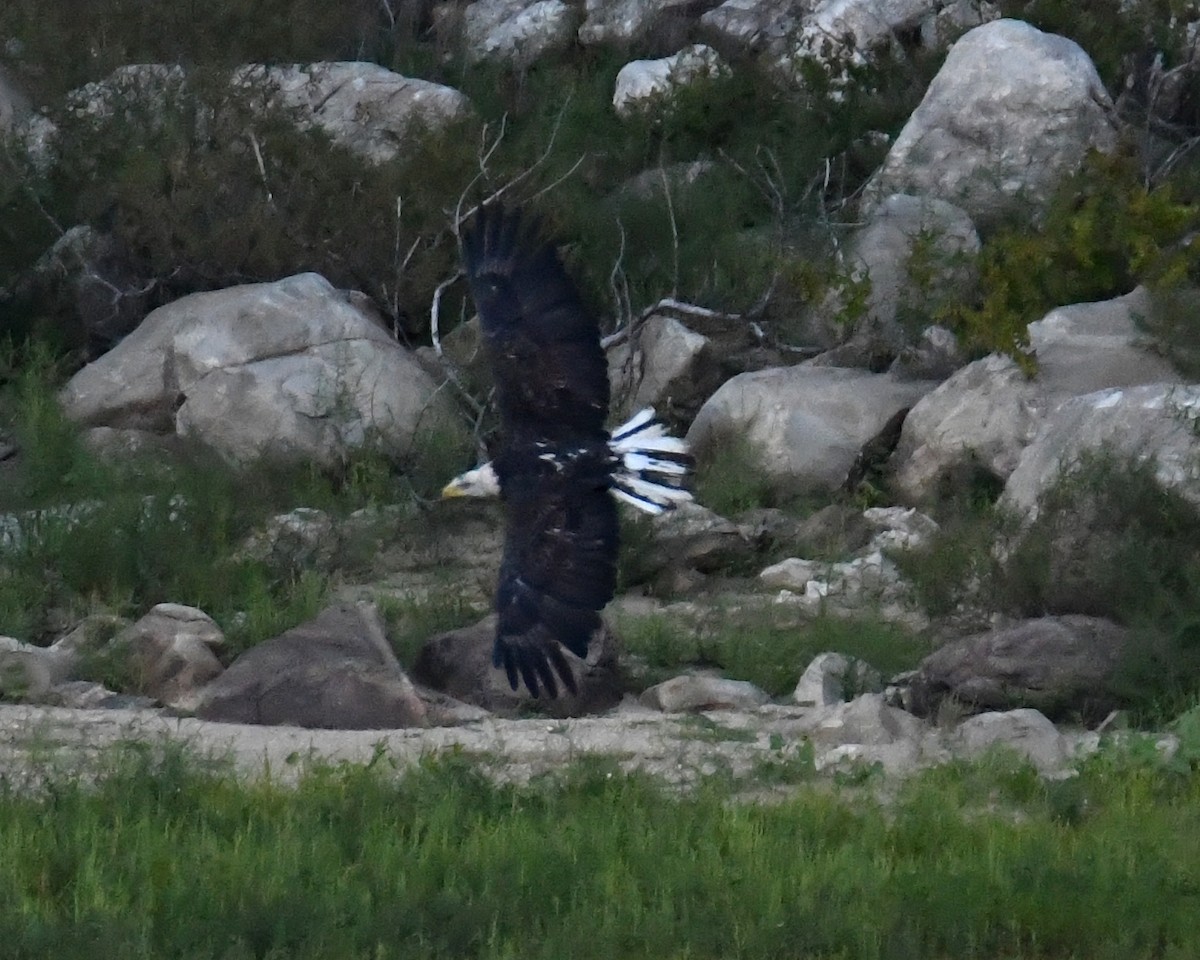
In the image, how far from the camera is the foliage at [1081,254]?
38.0ft

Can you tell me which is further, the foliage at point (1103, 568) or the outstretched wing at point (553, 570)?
the foliage at point (1103, 568)

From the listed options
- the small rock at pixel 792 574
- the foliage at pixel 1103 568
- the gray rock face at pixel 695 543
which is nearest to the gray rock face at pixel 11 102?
the gray rock face at pixel 695 543

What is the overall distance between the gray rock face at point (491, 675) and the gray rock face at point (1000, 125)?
6.04 metres

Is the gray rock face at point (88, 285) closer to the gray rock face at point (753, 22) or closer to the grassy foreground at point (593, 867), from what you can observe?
the gray rock face at point (753, 22)

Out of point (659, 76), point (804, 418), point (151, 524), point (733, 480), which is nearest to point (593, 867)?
point (151, 524)

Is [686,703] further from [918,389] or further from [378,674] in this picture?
[918,389]

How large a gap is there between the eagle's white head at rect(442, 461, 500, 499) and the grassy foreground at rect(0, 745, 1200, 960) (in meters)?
2.43

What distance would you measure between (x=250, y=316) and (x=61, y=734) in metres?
5.22

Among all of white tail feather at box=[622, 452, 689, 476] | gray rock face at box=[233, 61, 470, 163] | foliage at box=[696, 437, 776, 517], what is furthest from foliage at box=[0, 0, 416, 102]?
white tail feather at box=[622, 452, 689, 476]

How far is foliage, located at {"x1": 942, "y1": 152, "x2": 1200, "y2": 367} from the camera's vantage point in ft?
38.0

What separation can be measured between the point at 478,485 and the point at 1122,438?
9.54 feet

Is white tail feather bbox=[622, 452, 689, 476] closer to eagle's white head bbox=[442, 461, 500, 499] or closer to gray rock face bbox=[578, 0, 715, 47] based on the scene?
eagle's white head bbox=[442, 461, 500, 499]

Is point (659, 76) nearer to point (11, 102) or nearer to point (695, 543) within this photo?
point (11, 102)

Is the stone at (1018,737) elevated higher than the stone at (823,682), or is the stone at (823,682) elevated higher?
the stone at (1018,737)
